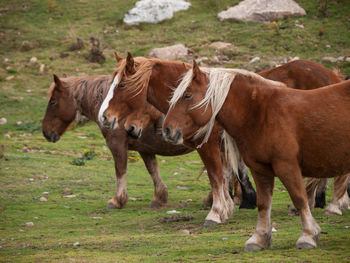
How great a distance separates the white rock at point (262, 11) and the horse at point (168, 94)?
850 inches

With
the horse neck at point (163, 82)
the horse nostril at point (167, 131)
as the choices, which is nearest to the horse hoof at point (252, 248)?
the horse nostril at point (167, 131)

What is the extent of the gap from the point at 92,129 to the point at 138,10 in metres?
14.9

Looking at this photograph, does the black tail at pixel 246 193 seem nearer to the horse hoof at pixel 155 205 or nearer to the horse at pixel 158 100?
the horse at pixel 158 100

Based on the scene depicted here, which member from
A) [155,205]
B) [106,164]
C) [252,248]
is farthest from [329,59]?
[252,248]

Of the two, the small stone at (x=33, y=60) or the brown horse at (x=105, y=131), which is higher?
→ the brown horse at (x=105, y=131)

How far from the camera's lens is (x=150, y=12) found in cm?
3166

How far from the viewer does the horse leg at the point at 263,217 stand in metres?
5.82

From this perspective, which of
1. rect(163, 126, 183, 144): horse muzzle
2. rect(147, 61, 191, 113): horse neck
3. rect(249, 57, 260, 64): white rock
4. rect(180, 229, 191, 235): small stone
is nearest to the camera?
rect(163, 126, 183, 144): horse muzzle

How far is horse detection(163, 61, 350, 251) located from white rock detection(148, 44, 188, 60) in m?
19.8

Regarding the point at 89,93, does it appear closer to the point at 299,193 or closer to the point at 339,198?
Answer: the point at 339,198

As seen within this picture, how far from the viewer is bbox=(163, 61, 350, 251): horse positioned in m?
5.47

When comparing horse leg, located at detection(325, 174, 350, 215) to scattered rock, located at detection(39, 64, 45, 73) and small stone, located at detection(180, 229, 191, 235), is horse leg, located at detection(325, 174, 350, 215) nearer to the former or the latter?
small stone, located at detection(180, 229, 191, 235)

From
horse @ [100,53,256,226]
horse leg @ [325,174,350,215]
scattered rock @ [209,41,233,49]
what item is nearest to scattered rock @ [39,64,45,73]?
scattered rock @ [209,41,233,49]

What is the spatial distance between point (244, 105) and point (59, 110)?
251 inches
